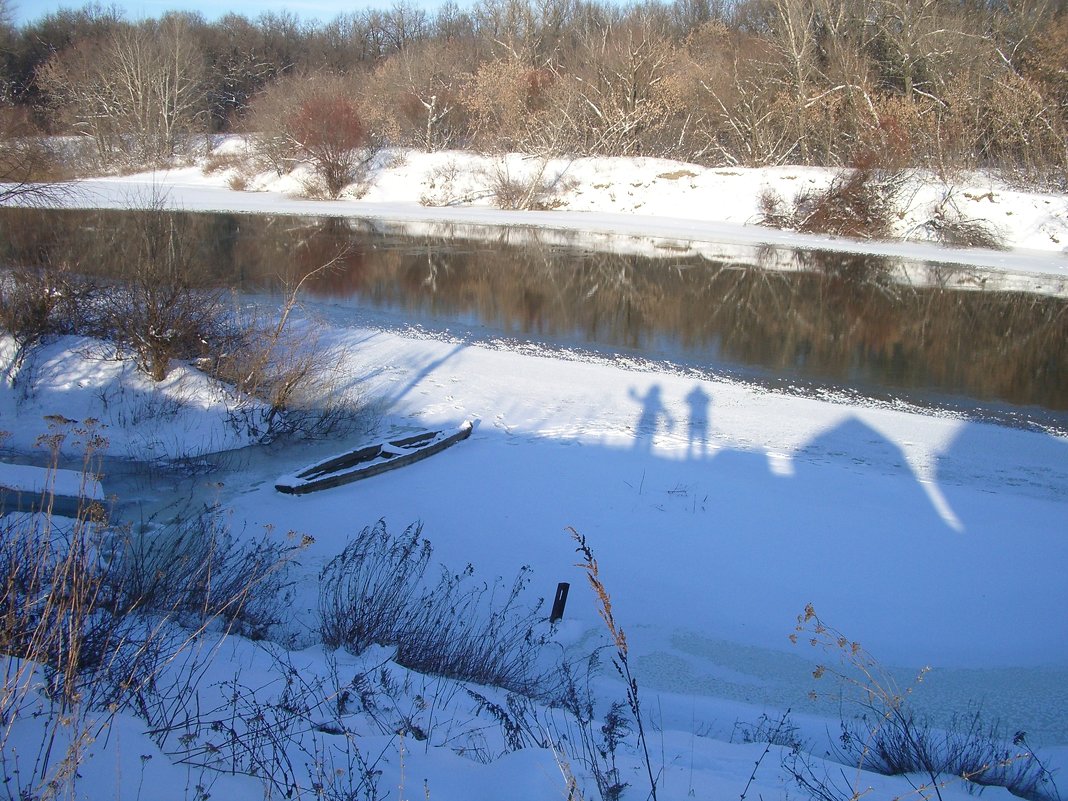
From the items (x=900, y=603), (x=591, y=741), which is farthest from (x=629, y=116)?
(x=591, y=741)

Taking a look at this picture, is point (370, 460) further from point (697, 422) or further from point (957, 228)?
point (957, 228)

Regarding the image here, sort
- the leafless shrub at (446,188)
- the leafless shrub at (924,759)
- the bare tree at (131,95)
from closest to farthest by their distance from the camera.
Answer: the leafless shrub at (924,759) → the leafless shrub at (446,188) → the bare tree at (131,95)

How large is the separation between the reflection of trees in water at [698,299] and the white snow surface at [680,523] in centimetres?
256

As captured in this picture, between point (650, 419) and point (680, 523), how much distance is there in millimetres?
3122

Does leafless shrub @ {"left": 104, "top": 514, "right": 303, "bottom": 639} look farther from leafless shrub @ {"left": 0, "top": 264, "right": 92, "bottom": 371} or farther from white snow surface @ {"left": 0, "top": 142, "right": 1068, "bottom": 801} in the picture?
leafless shrub @ {"left": 0, "top": 264, "right": 92, "bottom": 371}

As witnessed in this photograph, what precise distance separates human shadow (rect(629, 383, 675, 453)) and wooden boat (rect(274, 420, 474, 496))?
6.89 ft

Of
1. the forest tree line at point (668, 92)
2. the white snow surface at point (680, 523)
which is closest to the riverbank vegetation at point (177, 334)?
the white snow surface at point (680, 523)

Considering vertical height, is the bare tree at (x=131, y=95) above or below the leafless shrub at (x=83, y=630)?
above

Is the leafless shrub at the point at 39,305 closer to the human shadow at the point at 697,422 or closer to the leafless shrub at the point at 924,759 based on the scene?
the human shadow at the point at 697,422

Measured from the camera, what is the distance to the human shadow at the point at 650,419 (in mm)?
9797

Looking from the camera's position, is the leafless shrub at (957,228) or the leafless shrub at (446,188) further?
the leafless shrub at (446,188)

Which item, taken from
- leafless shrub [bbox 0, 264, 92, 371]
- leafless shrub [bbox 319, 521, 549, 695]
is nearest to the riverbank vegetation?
leafless shrub [bbox 0, 264, 92, 371]

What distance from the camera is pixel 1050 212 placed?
27594 millimetres

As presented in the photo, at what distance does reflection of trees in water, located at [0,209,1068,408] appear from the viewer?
14.1 meters
